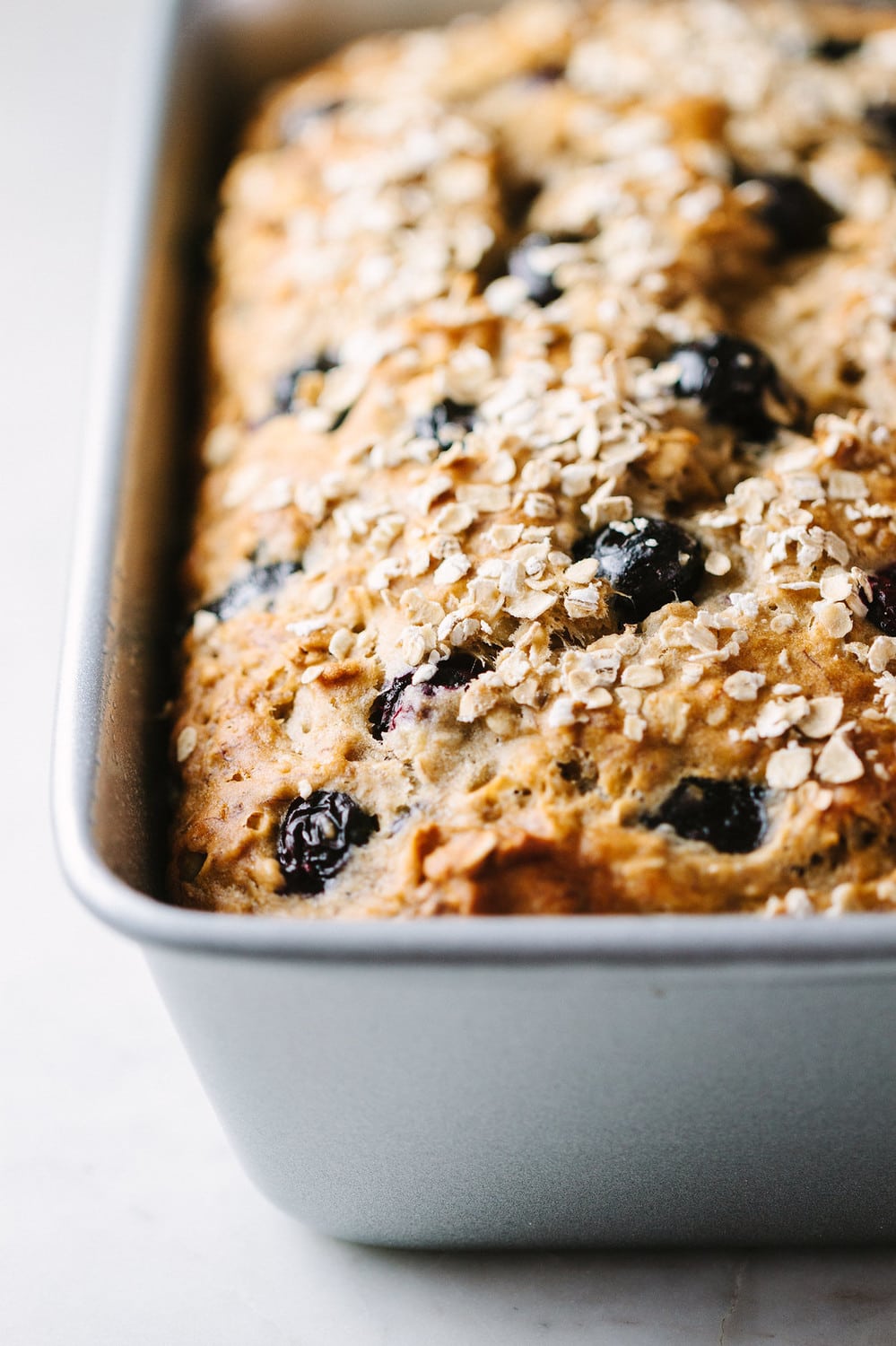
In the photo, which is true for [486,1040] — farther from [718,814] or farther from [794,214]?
[794,214]

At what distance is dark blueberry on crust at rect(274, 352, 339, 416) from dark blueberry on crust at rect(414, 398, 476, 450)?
0.67 ft

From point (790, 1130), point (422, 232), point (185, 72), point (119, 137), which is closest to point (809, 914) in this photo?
point (790, 1130)

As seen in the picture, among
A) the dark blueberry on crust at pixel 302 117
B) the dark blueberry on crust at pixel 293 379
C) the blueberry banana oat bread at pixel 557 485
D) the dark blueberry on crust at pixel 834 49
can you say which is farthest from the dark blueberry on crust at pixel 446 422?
the dark blueberry on crust at pixel 834 49

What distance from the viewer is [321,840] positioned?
127 cm

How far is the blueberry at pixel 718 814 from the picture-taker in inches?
47.9

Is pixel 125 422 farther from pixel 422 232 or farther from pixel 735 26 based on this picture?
pixel 735 26

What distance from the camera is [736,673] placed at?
4.20 ft

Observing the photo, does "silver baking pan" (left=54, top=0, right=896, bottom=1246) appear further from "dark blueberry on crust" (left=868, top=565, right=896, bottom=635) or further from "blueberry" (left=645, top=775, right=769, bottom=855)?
"dark blueberry on crust" (left=868, top=565, right=896, bottom=635)

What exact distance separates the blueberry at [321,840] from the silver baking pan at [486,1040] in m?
0.14

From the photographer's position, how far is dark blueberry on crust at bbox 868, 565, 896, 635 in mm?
1350

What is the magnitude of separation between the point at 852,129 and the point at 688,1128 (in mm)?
1443

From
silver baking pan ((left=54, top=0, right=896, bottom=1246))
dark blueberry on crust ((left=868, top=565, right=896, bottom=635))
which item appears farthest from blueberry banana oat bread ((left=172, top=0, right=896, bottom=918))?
silver baking pan ((left=54, top=0, right=896, bottom=1246))

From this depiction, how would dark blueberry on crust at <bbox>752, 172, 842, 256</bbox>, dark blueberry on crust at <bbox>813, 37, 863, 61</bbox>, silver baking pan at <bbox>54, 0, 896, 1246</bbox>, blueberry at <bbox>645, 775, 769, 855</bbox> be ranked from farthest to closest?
dark blueberry on crust at <bbox>813, 37, 863, 61</bbox> < dark blueberry on crust at <bbox>752, 172, 842, 256</bbox> < blueberry at <bbox>645, 775, 769, 855</bbox> < silver baking pan at <bbox>54, 0, 896, 1246</bbox>

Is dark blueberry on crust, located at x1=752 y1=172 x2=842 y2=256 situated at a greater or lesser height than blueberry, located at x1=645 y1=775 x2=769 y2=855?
greater
